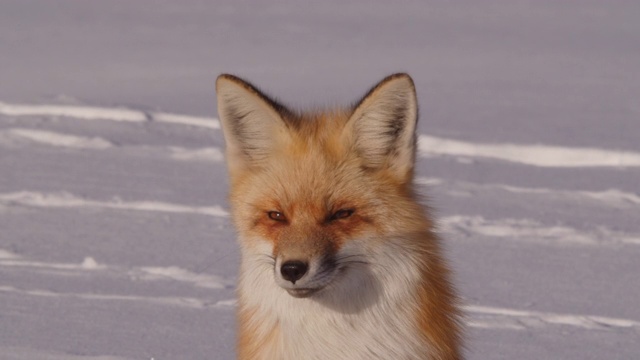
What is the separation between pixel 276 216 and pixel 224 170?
15.4 feet

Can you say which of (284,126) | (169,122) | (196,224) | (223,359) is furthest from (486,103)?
(284,126)

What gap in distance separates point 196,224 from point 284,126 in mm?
3215

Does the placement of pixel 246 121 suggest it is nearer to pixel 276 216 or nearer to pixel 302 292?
pixel 276 216

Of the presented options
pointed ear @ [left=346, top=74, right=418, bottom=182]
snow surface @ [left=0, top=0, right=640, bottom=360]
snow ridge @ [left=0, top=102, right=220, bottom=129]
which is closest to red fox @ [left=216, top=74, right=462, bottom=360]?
pointed ear @ [left=346, top=74, right=418, bottom=182]

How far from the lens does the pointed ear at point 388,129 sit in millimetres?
3355

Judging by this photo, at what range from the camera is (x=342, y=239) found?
10.5 feet

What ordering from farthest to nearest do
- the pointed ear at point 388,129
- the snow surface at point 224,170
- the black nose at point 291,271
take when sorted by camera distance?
the snow surface at point 224,170 → the pointed ear at point 388,129 → the black nose at point 291,271

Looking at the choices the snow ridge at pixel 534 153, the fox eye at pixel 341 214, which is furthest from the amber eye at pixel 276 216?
the snow ridge at pixel 534 153

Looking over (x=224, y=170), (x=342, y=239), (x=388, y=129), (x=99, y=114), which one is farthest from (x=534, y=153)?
(x=342, y=239)

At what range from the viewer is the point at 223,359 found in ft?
14.7

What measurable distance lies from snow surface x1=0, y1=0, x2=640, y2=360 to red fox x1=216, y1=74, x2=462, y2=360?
1.17m

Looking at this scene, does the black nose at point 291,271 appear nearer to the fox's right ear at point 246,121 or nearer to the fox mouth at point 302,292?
the fox mouth at point 302,292

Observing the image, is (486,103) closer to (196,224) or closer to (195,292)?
(196,224)

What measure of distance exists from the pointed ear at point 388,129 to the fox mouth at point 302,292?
537mm
